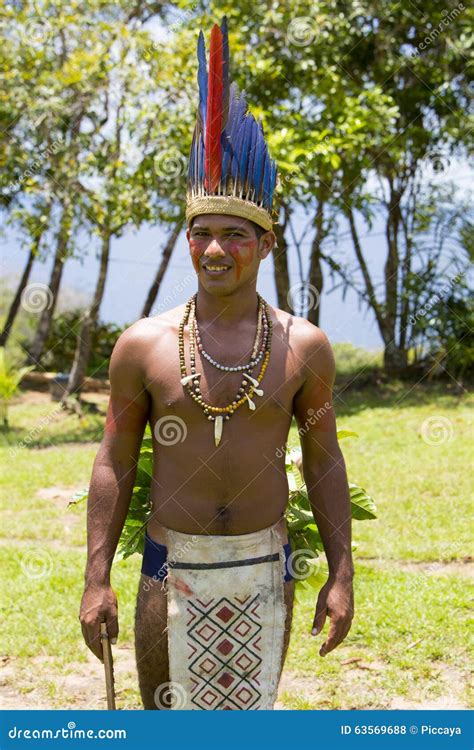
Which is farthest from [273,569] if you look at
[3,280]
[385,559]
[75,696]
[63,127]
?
[3,280]

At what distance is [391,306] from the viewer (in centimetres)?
1186

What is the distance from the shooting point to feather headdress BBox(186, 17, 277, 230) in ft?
8.60

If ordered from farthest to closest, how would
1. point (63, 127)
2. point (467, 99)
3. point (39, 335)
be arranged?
point (39, 335) → point (467, 99) → point (63, 127)

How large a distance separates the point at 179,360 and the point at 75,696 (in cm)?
210

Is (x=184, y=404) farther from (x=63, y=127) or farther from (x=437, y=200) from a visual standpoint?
(x=437, y=200)

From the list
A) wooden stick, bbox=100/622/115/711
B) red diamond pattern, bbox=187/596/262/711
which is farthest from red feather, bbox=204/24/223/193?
wooden stick, bbox=100/622/115/711

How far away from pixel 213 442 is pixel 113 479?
0.34 m

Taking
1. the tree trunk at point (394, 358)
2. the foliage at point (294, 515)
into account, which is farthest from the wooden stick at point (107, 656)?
the tree trunk at point (394, 358)
